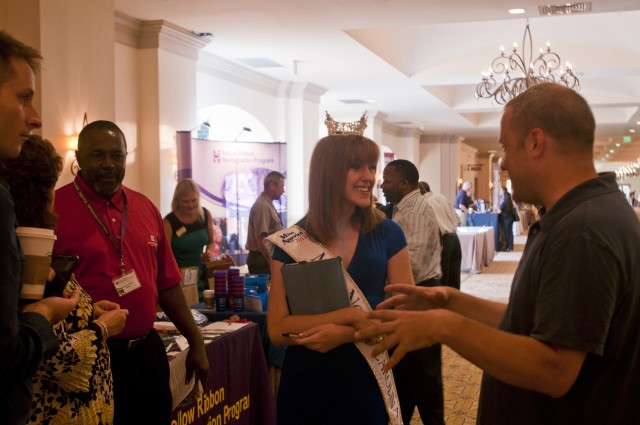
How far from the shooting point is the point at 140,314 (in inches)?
96.0

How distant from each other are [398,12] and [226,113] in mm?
4285

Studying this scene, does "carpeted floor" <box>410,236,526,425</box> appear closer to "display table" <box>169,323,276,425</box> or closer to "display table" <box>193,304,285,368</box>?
"display table" <box>193,304,285,368</box>

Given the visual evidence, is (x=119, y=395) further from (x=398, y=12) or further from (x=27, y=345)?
(x=398, y=12)

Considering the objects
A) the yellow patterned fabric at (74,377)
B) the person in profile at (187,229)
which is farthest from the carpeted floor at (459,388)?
the yellow patterned fabric at (74,377)

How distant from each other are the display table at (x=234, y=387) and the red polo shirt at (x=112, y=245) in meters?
0.40

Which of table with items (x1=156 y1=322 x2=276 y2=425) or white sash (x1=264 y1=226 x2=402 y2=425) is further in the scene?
table with items (x1=156 y1=322 x2=276 y2=425)

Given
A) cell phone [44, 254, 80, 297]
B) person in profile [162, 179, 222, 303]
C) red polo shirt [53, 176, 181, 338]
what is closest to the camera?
cell phone [44, 254, 80, 297]

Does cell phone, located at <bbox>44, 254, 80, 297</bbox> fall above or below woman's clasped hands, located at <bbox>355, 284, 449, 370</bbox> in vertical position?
above

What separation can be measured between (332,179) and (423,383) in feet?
6.90

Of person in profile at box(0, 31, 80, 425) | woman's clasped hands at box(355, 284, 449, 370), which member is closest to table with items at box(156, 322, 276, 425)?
person in profile at box(0, 31, 80, 425)

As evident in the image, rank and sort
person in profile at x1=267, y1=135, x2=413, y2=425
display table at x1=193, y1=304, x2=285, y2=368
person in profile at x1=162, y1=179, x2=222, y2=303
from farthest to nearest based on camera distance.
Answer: person in profile at x1=162, y1=179, x2=222, y2=303 → display table at x1=193, y1=304, x2=285, y2=368 → person in profile at x1=267, y1=135, x2=413, y2=425

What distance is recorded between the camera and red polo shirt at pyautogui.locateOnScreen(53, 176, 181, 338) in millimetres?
2348

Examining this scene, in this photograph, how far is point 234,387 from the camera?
11.3ft

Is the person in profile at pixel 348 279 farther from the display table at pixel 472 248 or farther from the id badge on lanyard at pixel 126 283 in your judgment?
the display table at pixel 472 248
